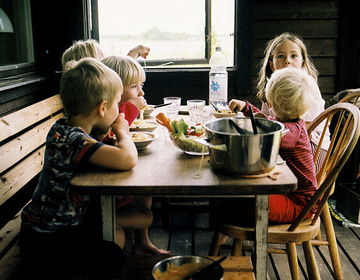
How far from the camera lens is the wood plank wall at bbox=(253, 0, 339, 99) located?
3217 millimetres

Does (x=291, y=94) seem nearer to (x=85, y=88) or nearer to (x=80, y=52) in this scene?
(x=85, y=88)

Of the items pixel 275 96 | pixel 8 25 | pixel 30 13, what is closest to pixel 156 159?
pixel 275 96

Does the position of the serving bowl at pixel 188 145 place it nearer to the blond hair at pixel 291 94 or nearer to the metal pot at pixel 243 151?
the metal pot at pixel 243 151

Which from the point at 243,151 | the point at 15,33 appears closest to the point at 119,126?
the point at 243,151

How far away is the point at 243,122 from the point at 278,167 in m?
0.23

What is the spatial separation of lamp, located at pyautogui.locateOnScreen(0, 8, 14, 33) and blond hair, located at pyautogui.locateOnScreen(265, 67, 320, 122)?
2.03m

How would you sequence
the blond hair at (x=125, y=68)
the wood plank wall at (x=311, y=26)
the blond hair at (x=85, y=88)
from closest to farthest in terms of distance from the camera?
the blond hair at (x=85, y=88) < the blond hair at (x=125, y=68) < the wood plank wall at (x=311, y=26)

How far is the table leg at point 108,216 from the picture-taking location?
4.44 ft

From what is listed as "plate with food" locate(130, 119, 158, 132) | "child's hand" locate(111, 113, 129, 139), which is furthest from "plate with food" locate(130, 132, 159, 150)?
"plate with food" locate(130, 119, 158, 132)

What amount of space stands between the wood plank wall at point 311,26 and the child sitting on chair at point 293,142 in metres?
1.58

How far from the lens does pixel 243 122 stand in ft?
4.87

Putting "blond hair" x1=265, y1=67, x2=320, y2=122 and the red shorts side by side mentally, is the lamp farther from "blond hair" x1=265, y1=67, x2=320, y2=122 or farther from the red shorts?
the red shorts

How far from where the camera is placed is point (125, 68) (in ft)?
6.81

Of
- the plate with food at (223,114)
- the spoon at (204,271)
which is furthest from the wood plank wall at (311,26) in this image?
the spoon at (204,271)
